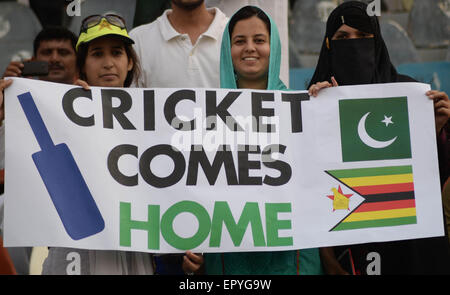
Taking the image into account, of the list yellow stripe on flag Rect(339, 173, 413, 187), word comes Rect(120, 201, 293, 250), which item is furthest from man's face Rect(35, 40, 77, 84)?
yellow stripe on flag Rect(339, 173, 413, 187)

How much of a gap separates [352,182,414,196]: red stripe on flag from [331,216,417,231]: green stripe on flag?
15 centimetres

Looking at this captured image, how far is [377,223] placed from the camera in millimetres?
4547

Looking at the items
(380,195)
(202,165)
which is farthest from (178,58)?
(380,195)

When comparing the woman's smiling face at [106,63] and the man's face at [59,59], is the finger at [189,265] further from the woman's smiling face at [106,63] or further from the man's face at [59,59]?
the man's face at [59,59]

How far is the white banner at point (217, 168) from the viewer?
173 inches

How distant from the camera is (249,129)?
4.64 m

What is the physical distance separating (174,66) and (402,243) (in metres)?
1.73

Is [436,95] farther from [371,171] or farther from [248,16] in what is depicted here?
[248,16]

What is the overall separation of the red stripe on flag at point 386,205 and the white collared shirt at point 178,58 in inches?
50.4

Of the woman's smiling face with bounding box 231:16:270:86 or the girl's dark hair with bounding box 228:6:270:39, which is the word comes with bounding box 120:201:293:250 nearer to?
the woman's smiling face with bounding box 231:16:270:86

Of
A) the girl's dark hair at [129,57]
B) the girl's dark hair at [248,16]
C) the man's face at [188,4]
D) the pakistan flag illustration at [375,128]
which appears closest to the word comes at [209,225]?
the pakistan flag illustration at [375,128]

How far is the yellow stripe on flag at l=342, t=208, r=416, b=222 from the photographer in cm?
454

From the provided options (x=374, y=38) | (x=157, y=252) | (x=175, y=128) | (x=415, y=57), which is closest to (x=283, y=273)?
(x=157, y=252)
